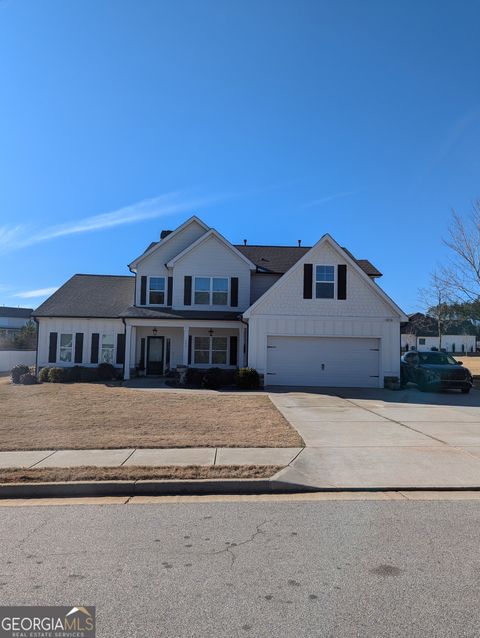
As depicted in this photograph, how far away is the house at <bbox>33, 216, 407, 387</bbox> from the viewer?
852 inches

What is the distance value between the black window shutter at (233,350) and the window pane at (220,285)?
2455 millimetres

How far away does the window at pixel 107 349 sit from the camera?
83.2 ft

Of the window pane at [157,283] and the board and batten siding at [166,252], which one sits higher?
the board and batten siding at [166,252]

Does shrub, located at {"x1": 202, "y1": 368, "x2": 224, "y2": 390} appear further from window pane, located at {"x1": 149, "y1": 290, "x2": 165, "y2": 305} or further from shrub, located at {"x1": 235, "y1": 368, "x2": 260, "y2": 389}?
window pane, located at {"x1": 149, "y1": 290, "x2": 165, "y2": 305}

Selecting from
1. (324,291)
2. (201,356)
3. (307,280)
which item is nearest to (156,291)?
→ (201,356)

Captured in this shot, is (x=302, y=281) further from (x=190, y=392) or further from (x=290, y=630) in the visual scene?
(x=290, y=630)

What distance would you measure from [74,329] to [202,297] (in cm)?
677

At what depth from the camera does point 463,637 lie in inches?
129

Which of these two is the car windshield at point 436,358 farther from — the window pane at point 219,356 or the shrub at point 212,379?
the window pane at point 219,356

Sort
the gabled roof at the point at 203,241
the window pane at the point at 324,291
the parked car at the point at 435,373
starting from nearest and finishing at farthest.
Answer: the parked car at the point at 435,373 → the window pane at the point at 324,291 → the gabled roof at the point at 203,241

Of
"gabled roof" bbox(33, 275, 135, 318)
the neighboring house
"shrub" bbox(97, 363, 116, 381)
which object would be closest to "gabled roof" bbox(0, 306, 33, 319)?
the neighboring house

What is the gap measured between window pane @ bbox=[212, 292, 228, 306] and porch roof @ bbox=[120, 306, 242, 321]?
0.53m

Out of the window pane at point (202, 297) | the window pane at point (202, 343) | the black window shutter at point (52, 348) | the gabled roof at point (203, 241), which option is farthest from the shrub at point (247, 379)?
the black window shutter at point (52, 348)

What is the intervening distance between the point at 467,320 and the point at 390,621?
97.9ft
